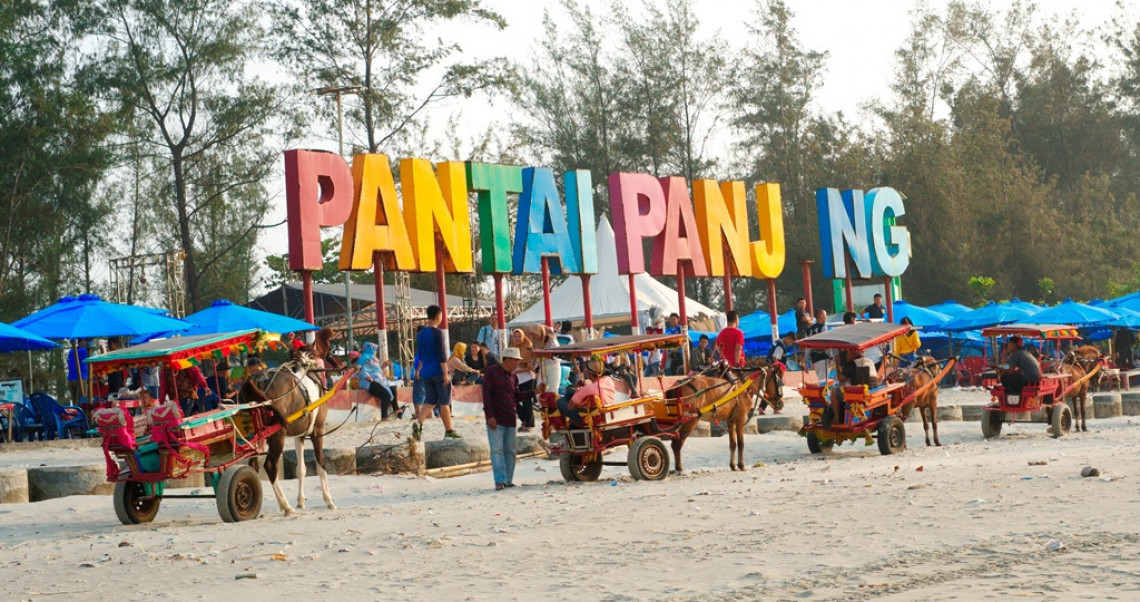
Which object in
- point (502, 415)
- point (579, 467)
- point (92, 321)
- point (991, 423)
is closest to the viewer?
point (502, 415)

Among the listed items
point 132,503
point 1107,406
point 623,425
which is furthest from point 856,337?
point 1107,406

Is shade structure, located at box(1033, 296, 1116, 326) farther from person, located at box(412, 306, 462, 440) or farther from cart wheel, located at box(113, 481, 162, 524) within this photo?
cart wheel, located at box(113, 481, 162, 524)

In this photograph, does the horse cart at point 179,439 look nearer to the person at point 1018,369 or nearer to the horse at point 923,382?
the horse at point 923,382

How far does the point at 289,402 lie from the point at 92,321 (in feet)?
37.9

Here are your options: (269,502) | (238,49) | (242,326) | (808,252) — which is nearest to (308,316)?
(242,326)

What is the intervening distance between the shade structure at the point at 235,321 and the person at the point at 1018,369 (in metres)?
12.3

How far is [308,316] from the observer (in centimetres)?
2594

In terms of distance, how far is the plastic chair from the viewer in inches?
887

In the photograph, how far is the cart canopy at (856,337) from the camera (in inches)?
663

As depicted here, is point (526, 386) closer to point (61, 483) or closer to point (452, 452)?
point (452, 452)

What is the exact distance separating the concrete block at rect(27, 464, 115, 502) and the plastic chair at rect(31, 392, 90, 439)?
7.87 meters

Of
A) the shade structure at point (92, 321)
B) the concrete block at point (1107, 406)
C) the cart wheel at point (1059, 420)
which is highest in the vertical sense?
the shade structure at point (92, 321)

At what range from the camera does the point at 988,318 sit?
3412 centimetres

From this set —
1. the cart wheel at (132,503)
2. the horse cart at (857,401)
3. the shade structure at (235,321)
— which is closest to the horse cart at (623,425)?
the horse cart at (857,401)
